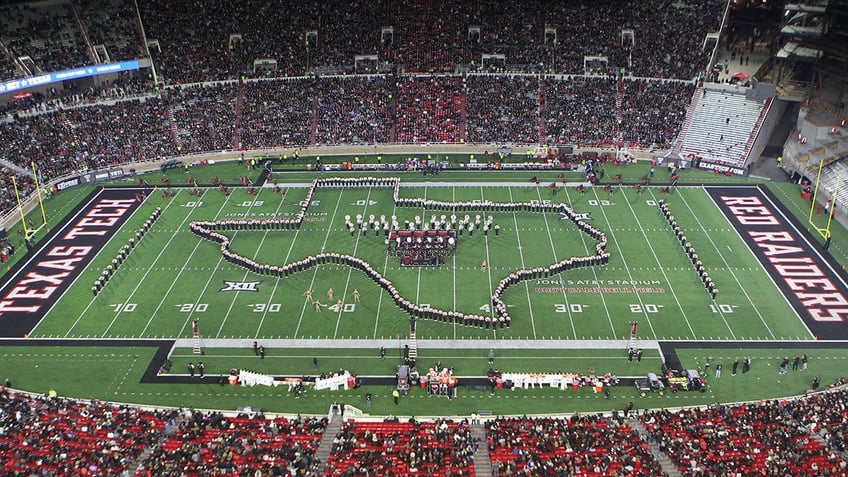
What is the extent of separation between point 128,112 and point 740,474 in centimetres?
5816

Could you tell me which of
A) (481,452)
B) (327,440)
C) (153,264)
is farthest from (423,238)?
(481,452)

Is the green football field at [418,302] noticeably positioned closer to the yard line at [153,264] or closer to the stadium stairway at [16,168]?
the yard line at [153,264]

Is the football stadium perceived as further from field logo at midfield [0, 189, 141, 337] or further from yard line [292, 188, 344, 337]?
yard line [292, 188, 344, 337]

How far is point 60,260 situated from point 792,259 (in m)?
44.9

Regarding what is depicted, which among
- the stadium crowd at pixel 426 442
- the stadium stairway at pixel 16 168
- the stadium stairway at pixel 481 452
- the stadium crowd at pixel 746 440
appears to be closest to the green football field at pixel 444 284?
the stadium crowd at pixel 426 442

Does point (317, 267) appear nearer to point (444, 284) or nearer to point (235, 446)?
point (444, 284)

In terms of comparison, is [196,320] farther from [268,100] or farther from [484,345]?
[268,100]

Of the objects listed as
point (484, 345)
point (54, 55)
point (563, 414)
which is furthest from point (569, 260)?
point (54, 55)

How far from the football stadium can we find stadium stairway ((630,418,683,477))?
0.38ft

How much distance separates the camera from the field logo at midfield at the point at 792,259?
40.2 metres

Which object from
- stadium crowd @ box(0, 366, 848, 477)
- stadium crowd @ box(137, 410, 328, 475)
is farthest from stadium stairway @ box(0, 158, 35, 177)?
stadium crowd @ box(137, 410, 328, 475)

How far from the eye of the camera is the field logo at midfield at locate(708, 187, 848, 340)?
40.2 meters

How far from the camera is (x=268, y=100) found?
228ft

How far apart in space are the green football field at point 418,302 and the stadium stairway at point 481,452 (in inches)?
105
